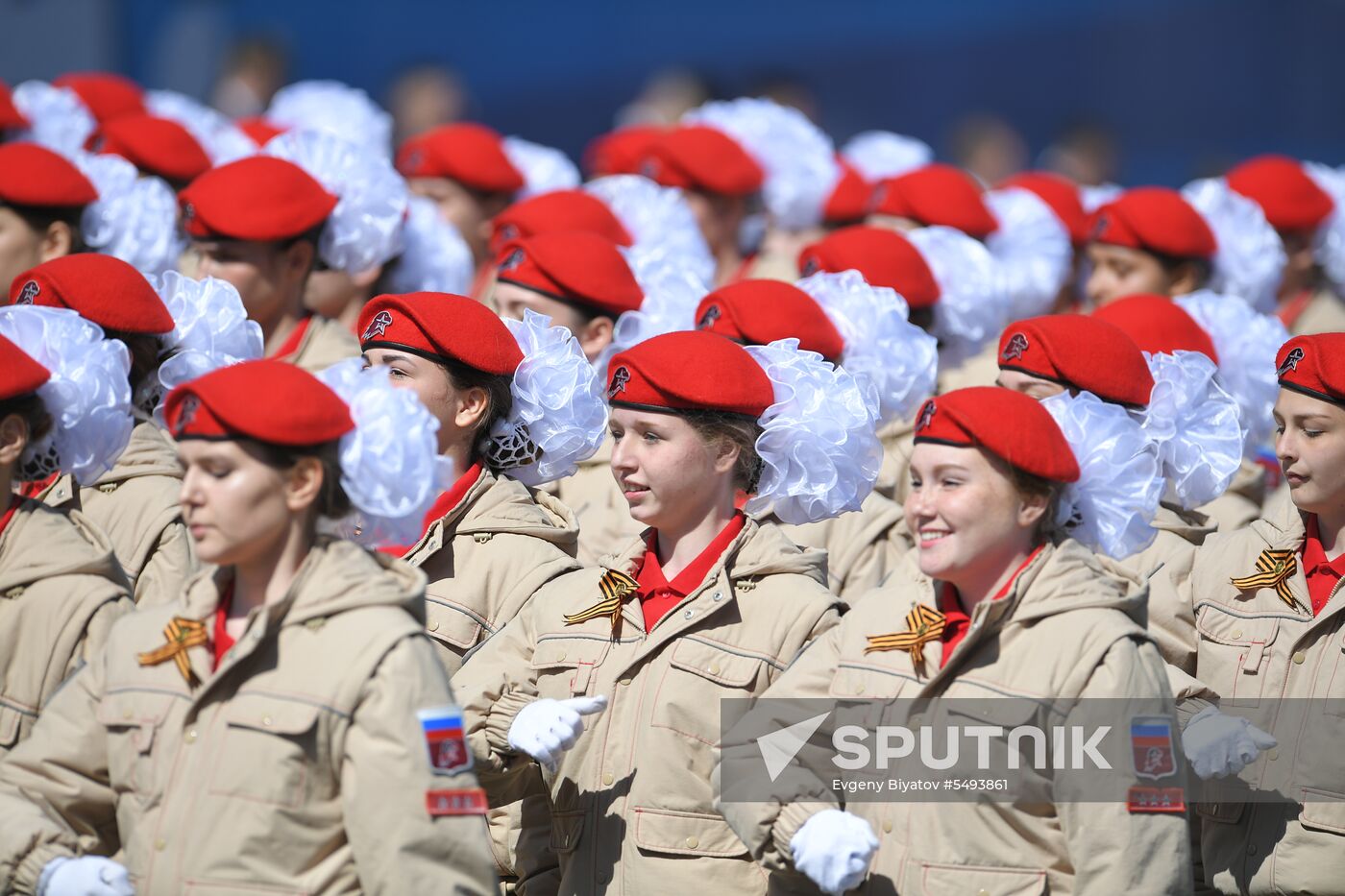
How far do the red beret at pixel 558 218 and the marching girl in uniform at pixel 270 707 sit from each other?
3977 mm

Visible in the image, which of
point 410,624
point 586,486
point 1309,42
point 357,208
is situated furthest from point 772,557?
point 1309,42

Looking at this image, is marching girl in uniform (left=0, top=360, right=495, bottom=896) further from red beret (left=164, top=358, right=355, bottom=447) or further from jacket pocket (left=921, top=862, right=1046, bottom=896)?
jacket pocket (left=921, top=862, right=1046, bottom=896)

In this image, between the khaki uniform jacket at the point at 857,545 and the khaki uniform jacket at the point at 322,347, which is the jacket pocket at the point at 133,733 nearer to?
the khaki uniform jacket at the point at 857,545

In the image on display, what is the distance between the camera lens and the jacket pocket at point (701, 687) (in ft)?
14.8

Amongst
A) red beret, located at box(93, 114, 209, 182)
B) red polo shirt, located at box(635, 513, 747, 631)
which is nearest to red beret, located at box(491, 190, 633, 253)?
red beret, located at box(93, 114, 209, 182)

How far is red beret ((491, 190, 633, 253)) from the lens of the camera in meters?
7.94

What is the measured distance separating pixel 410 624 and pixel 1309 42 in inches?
564

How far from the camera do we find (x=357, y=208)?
7.20 metres

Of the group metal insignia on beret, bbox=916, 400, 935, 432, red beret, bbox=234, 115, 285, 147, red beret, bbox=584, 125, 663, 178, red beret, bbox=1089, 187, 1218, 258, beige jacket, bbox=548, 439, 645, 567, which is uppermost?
red beret, bbox=584, 125, 663, 178

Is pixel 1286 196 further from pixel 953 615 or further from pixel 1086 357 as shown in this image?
pixel 953 615

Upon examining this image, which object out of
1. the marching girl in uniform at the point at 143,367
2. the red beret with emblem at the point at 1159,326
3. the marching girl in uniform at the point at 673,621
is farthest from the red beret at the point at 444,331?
the red beret with emblem at the point at 1159,326

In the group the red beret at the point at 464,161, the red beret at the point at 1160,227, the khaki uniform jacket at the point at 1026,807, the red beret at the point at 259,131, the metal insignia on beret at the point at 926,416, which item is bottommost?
the khaki uniform jacket at the point at 1026,807

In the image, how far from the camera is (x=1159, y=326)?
6.26m

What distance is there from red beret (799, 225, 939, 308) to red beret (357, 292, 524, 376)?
1990mm
